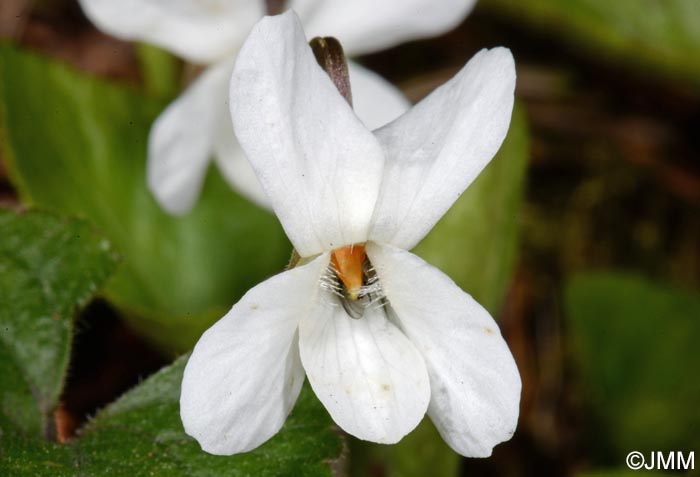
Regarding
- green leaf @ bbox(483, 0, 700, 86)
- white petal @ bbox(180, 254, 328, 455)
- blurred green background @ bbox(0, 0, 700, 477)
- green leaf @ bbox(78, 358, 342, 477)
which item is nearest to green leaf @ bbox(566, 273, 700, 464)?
blurred green background @ bbox(0, 0, 700, 477)

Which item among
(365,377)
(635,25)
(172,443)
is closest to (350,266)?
(365,377)

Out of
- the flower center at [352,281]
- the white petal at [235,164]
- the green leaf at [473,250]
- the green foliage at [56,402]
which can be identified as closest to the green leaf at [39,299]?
the green foliage at [56,402]

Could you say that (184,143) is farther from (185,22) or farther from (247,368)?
(247,368)

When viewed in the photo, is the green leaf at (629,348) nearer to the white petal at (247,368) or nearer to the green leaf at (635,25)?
the green leaf at (635,25)

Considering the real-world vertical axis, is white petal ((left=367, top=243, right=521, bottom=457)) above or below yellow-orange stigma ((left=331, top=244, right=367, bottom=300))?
below

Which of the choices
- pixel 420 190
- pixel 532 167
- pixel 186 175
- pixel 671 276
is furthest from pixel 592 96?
Result: pixel 420 190

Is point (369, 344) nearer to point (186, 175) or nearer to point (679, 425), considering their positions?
point (186, 175)

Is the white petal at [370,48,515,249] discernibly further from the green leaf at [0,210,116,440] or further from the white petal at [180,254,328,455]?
the green leaf at [0,210,116,440]
